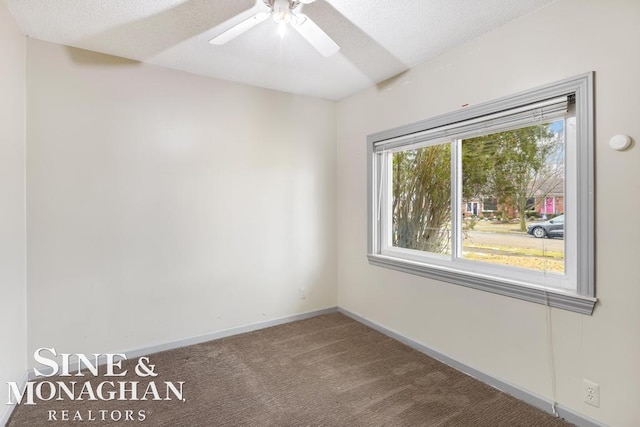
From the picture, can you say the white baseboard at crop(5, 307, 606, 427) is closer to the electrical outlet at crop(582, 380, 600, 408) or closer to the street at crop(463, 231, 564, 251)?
the electrical outlet at crop(582, 380, 600, 408)

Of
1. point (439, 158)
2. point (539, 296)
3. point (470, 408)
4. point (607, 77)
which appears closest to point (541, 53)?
point (607, 77)

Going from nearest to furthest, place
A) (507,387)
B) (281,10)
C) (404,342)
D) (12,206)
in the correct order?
(281,10)
(12,206)
(507,387)
(404,342)

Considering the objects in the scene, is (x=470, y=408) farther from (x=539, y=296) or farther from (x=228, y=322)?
(x=228, y=322)

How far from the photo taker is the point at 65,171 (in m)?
2.30

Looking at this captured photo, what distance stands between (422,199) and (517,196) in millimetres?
831

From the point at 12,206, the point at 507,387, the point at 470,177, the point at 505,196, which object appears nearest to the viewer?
the point at 12,206

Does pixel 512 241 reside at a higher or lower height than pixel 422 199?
lower

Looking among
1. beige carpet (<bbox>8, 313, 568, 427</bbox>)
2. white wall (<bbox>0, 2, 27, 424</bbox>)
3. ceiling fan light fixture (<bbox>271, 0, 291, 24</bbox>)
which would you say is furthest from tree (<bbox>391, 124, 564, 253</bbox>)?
white wall (<bbox>0, 2, 27, 424</bbox>)

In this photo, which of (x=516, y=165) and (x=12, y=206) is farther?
(x=516, y=165)

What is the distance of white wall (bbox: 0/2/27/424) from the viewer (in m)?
1.79

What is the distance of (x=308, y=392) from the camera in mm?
2109

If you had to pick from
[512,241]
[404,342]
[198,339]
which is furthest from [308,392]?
[512,241]

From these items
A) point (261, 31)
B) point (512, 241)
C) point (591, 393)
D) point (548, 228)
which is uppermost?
point (261, 31)

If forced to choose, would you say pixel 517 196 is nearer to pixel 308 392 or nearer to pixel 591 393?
pixel 591 393
